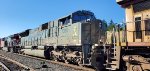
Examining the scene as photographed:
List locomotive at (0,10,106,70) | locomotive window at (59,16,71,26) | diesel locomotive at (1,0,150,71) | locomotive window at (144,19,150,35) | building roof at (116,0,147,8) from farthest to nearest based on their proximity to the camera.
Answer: locomotive window at (59,16,71,26) → locomotive at (0,10,106,70) → building roof at (116,0,147,8) → diesel locomotive at (1,0,150,71) → locomotive window at (144,19,150,35)

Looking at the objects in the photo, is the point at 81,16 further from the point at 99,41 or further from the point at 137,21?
the point at 137,21

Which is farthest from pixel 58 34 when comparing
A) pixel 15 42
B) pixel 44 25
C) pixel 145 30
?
pixel 15 42

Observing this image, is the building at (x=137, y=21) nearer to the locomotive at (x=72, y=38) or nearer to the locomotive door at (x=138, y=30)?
the locomotive door at (x=138, y=30)

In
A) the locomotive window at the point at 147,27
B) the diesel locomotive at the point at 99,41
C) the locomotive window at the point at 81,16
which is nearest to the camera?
the locomotive window at the point at 147,27

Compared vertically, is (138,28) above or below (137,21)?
below

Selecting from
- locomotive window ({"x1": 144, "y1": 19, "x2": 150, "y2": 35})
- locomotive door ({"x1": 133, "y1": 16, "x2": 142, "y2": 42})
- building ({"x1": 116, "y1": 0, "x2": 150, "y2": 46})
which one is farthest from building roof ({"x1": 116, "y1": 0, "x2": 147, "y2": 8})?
locomotive window ({"x1": 144, "y1": 19, "x2": 150, "y2": 35})

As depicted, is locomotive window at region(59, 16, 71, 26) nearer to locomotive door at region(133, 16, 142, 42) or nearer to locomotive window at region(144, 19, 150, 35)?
locomotive door at region(133, 16, 142, 42)

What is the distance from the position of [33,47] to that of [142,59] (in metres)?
18.1

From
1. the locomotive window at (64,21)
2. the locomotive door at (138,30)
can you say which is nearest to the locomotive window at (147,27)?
the locomotive door at (138,30)

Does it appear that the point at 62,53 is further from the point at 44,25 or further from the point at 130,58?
the point at 130,58

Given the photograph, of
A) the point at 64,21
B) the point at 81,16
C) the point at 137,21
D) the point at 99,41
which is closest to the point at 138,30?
the point at 137,21

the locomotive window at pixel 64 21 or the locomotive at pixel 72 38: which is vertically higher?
the locomotive window at pixel 64 21

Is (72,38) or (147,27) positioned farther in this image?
(72,38)

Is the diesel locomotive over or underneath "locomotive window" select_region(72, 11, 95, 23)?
underneath
